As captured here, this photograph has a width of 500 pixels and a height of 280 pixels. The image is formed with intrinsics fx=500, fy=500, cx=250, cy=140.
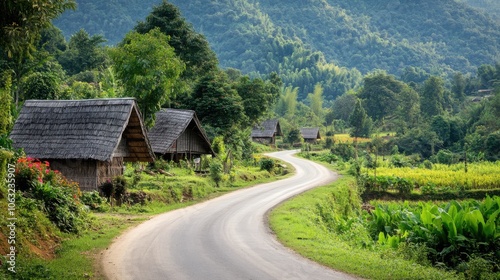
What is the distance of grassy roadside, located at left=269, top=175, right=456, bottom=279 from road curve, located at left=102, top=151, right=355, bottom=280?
38 cm

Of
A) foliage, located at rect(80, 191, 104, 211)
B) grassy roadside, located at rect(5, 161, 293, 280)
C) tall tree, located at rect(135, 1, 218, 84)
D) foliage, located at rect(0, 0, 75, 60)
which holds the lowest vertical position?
grassy roadside, located at rect(5, 161, 293, 280)

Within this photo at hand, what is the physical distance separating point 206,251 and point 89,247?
3096 millimetres

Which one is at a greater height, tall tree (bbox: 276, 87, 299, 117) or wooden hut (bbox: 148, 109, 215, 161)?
tall tree (bbox: 276, 87, 299, 117)

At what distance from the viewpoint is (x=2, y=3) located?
10.5 meters

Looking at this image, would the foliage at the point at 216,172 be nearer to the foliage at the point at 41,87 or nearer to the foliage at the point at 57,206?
the foliage at the point at 41,87

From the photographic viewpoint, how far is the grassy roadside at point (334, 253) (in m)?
10.6

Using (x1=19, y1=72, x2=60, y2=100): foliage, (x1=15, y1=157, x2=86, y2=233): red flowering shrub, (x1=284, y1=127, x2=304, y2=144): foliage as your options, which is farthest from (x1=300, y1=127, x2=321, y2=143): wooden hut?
(x1=15, y1=157, x2=86, y2=233): red flowering shrub

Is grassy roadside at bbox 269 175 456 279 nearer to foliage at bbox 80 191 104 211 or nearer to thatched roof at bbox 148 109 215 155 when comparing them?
foliage at bbox 80 191 104 211

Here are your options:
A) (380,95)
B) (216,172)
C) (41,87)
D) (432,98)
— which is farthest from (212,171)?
(380,95)

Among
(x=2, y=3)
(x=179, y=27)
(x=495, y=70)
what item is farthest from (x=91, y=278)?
(x=495, y=70)

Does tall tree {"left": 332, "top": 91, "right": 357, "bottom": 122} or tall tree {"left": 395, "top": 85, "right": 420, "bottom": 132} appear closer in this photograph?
tall tree {"left": 395, "top": 85, "right": 420, "bottom": 132}

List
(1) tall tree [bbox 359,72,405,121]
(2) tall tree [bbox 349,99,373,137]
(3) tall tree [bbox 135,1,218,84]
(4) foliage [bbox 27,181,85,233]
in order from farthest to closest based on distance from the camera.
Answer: (1) tall tree [bbox 359,72,405,121] → (2) tall tree [bbox 349,99,373,137] → (3) tall tree [bbox 135,1,218,84] → (4) foliage [bbox 27,181,85,233]

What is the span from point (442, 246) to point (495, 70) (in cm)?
12256

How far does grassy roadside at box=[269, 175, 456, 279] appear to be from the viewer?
1055 cm
